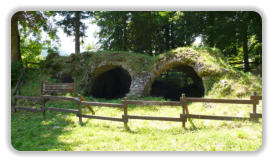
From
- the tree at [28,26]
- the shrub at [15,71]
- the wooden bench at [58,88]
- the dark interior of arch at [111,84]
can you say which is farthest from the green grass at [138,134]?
the dark interior of arch at [111,84]

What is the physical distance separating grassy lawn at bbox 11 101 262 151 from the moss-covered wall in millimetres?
1289

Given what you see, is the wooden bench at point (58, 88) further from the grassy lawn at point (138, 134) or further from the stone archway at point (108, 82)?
the grassy lawn at point (138, 134)

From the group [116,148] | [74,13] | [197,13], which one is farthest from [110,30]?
[116,148]

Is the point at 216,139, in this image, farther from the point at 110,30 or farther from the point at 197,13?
the point at 110,30

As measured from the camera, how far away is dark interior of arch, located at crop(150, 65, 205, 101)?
14069mm

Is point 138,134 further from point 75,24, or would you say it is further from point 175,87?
point 75,24

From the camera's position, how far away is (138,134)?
17.7 ft

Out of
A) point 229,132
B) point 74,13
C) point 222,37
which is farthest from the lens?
point 74,13

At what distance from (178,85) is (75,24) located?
405 inches

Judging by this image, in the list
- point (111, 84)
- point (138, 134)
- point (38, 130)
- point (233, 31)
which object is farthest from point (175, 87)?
point (38, 130)

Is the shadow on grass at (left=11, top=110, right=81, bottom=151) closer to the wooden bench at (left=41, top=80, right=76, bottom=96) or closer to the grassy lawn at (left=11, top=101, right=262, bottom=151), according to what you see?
the grassy lawn at (left=11, top=101, right=262, bottom=151)

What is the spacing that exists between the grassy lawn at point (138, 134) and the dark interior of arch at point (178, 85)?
20.9 feet

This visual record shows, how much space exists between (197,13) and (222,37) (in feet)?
14.1

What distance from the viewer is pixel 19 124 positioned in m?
7.09
